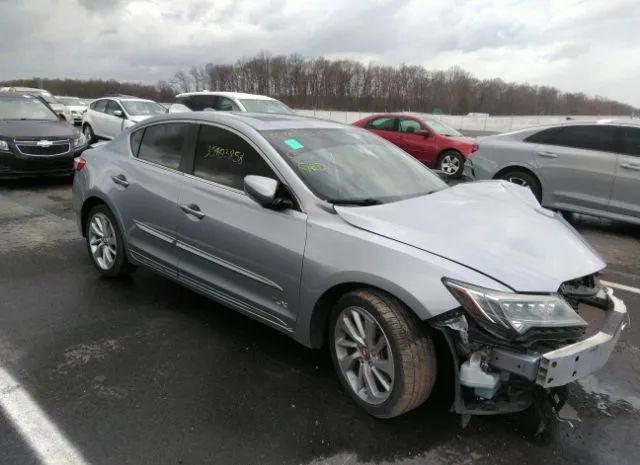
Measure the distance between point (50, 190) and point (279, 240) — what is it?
24.9 feet

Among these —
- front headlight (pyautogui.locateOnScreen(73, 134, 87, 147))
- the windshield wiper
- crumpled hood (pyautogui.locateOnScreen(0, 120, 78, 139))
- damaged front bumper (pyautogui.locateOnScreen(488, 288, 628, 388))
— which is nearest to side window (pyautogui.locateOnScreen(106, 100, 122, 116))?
crumpled hood (pyautogui.locateOnScreen(0, 120, 78, 139))

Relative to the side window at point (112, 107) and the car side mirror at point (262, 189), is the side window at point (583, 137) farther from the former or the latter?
the side window at point (112, 107)

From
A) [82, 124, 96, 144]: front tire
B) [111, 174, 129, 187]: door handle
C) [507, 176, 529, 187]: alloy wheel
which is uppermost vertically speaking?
[111, 174, 129, 187]: door handle

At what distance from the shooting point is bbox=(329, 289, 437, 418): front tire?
2.48m

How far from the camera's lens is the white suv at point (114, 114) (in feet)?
45.8

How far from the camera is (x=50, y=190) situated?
29.6 feet

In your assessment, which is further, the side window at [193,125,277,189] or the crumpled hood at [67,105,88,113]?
the crumpled hood at [67,105,88,113]

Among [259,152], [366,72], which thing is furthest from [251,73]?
[259,152]

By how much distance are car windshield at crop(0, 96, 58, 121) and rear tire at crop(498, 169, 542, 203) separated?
28.5ft

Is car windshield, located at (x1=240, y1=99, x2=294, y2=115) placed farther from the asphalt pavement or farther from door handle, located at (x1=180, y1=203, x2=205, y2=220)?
door handle, located at (x1=180, y1=203, x2=205, y2=220)

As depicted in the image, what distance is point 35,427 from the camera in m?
2.59

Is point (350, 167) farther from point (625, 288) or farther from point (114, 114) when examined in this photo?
point (114, 114)

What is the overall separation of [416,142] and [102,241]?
9.93 m

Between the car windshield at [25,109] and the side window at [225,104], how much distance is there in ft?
11.3
